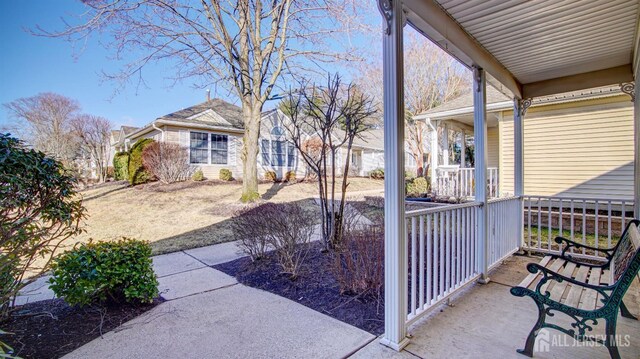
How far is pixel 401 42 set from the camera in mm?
2314

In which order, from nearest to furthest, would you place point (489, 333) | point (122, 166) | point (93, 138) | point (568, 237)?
point (489, 333) < point (568, 237) < point (122, 166) < point (93, 138)

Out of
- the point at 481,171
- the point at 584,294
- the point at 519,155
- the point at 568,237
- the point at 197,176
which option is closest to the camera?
the point at 584,294

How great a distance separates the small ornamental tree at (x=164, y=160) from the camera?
40.5ft

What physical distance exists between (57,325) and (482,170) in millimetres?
4717

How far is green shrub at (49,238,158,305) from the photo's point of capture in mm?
2701

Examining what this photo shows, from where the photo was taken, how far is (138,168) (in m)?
12.7

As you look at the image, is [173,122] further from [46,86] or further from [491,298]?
[491,298]

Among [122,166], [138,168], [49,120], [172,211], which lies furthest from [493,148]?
[49,120]

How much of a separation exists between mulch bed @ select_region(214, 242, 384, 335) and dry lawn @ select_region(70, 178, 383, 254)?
2115 mm

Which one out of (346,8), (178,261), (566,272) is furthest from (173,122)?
(566,272)

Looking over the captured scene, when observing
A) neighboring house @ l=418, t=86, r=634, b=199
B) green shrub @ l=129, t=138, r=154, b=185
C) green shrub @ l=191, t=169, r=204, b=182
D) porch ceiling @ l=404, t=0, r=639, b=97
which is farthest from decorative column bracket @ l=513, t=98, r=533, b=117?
green shrub @ l=129, t=138, r=154, b=185

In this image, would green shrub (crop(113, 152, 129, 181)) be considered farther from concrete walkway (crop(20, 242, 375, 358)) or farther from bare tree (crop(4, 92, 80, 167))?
concrete walkway (crop(20, 242, 375, 358))

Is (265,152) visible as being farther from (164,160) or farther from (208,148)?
(164,160)

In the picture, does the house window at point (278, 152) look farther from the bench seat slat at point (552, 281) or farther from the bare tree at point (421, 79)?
the bench seat slat at point (552, 281)
